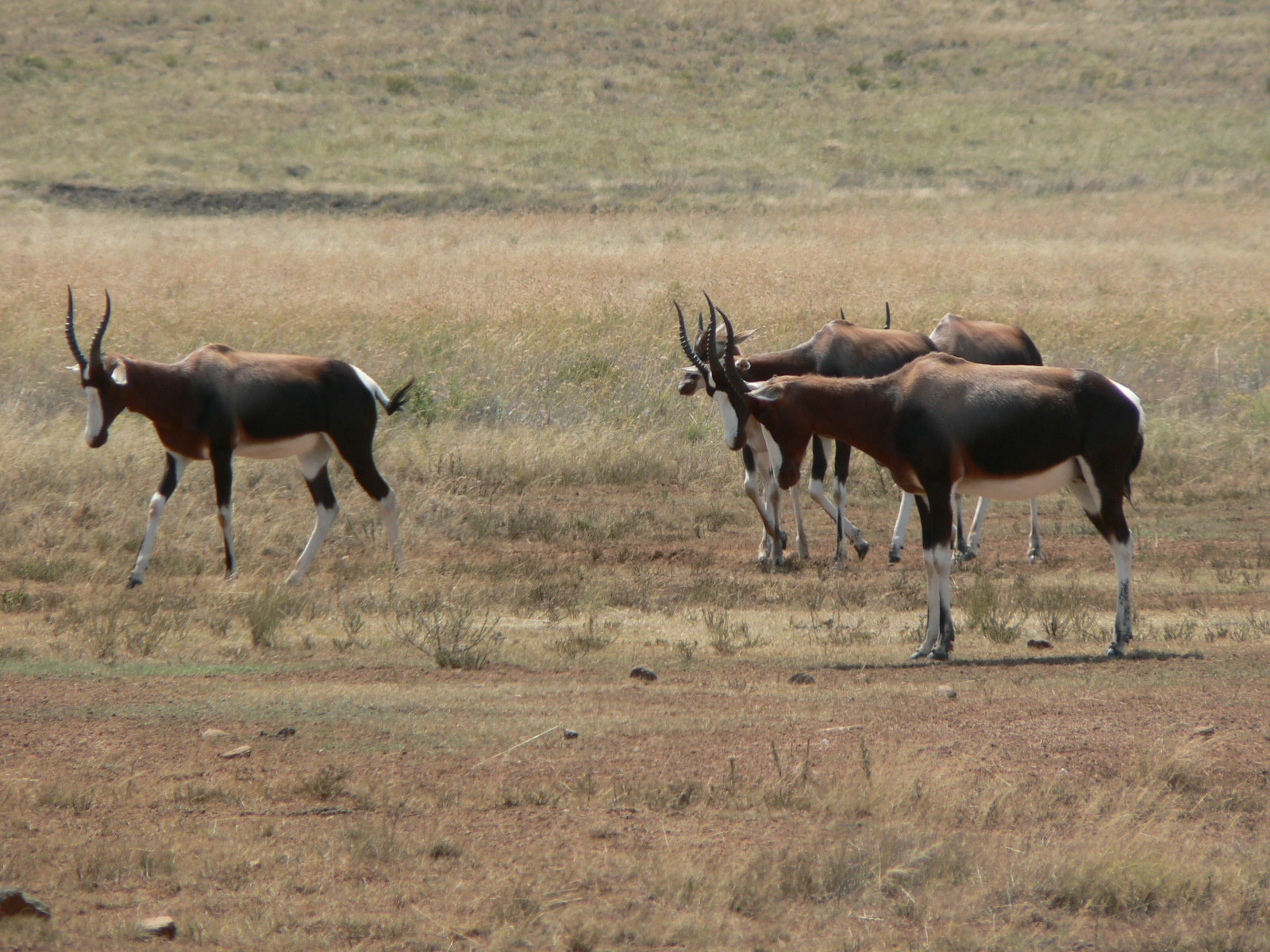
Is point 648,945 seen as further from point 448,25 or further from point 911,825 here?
point 448,25

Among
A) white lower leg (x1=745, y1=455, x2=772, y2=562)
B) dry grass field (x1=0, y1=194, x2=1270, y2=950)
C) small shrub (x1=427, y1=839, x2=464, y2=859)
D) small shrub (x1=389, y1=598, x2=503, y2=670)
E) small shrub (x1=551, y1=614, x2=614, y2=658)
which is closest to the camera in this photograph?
dry grass field (x1=0, y1=194, x2=1270, y2=950)

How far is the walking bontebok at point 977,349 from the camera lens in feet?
48.6

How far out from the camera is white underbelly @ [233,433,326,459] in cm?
1281

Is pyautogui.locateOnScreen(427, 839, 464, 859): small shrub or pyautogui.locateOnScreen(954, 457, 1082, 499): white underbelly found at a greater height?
pyautogui.locateOnScreen(954, 457, 1082, 499): white underbelly

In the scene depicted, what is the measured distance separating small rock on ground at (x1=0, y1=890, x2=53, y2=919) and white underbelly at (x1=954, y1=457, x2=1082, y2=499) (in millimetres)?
6602

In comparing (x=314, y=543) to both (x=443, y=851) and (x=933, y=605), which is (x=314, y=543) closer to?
(x=933, y=605)

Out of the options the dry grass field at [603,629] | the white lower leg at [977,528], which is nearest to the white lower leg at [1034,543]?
the dry grass field at [603,629]

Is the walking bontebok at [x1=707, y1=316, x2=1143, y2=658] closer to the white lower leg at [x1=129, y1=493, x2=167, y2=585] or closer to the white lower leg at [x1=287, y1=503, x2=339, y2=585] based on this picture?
the white lower leg at [x1=287, y1=503, x2=339, y2=585]

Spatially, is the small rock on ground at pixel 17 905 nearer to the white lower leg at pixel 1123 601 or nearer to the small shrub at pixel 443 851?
the small shrub at pixel 443 851

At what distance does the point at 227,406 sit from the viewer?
41.3 feet

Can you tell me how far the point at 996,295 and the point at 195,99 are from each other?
4169cm

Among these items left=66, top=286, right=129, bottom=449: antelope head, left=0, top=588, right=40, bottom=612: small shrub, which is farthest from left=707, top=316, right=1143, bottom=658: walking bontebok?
left=0, top=588, right=40, bottom=612: small shrub

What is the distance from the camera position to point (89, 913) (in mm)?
5586

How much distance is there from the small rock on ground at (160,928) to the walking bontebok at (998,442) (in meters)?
5.82
